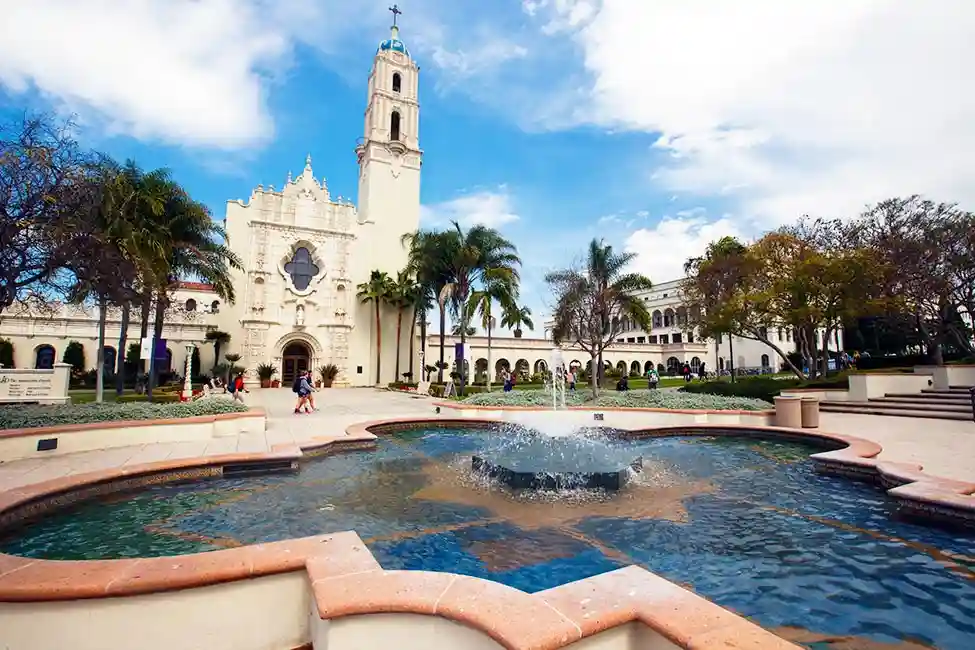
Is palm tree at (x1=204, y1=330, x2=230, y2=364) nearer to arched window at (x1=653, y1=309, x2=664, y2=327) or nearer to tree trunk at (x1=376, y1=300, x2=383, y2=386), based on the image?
tree trunk at (x1=376, y1=300, x2=383, y2=386)

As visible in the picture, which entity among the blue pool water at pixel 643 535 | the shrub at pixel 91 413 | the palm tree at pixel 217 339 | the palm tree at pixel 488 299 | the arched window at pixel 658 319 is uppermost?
the arched window at pixel 658 319

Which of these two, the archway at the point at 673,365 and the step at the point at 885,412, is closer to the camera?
the step at the point at 885,412

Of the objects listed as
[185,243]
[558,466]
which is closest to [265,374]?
[185,243]

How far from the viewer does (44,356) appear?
32.6 meters

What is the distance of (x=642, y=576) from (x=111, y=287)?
550 inches

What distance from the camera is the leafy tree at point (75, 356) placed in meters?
31.8

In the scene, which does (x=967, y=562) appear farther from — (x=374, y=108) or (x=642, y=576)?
(x=374, y=108)

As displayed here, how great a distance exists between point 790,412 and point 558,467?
894 centimetres

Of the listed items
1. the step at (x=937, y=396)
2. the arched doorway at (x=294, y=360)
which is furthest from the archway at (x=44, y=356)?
the step at (x=937, y=396)

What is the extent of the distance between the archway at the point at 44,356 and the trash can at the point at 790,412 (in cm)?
4210

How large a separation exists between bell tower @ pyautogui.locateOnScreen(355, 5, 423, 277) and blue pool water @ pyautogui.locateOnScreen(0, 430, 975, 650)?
3485cm

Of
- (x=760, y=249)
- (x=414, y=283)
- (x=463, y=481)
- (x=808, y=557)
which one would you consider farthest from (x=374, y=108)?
(x=808, y=557)

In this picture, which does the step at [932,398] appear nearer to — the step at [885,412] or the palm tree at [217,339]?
the step at [885,412]

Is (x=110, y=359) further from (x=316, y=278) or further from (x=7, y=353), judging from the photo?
(x=316, y=278)
